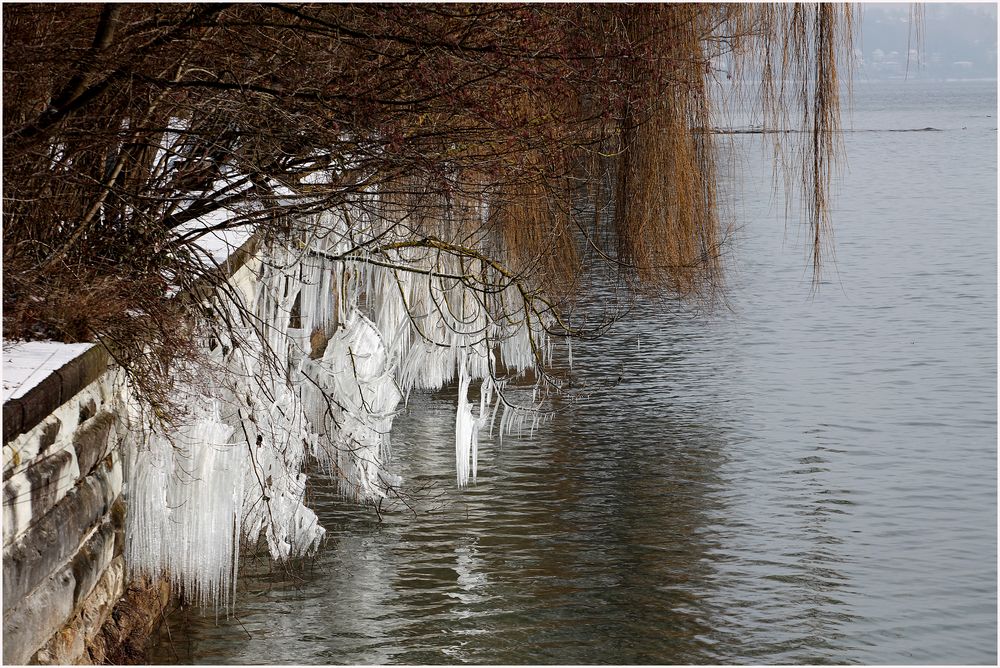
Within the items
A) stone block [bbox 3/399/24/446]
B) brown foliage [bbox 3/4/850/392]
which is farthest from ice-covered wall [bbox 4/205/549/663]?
brown foliage [bbox 3/4/850/392]

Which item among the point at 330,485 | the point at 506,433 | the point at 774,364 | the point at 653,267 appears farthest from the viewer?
the point at 774,364

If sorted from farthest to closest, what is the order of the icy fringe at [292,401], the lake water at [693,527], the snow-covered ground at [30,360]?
the lake water at [693,527]
the icy fringe at [292,401]
the snow-covered ground at [30,360]

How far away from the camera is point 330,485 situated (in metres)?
11.9

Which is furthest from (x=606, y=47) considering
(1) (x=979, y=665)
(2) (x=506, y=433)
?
(2) (x=506, y=433)

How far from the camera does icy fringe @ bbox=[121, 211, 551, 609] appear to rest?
7.25 meters

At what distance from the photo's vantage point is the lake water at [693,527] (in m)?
8.52

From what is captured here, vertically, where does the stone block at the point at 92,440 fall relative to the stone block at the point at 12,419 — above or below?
below

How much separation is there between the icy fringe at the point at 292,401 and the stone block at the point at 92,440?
290 millimetres

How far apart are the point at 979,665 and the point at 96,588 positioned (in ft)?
19.0

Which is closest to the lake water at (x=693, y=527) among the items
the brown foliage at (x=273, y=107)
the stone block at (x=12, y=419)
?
the brown foliage at (x=273, y=107)

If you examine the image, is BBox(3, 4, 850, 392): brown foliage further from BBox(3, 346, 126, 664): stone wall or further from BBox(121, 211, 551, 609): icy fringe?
BBox(121, 211, 551, 609): icy fringe

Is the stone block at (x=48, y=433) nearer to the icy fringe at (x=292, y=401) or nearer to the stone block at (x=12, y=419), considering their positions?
the stone block at (x=12, y=419)

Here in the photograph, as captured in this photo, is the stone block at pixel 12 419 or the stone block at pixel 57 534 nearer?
the stone block at pixel 12 419

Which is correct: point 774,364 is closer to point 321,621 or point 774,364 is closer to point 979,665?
point 979,665
